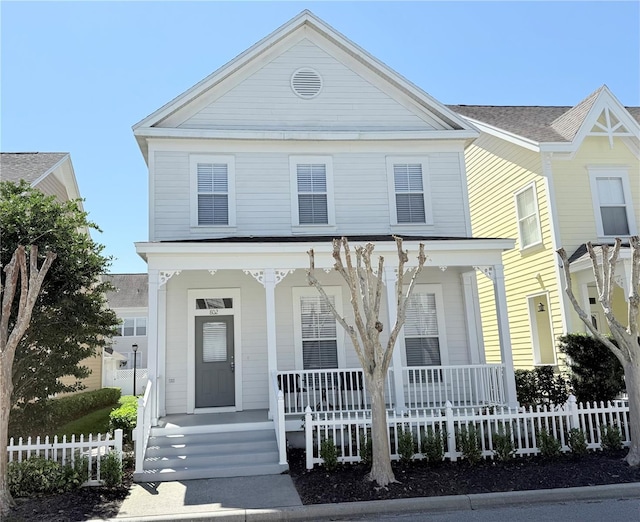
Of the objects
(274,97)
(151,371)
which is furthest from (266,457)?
(274,97)

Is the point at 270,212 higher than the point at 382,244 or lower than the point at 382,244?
higher

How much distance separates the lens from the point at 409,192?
12.8 m

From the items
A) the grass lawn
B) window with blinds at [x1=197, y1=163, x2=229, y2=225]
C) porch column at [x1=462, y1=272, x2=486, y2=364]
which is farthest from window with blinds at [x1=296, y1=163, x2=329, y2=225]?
the grass lawn

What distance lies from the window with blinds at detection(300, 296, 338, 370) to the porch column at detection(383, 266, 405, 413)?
5.69ft

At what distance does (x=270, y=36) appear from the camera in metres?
12.6

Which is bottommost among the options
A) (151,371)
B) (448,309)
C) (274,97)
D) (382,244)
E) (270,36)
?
(151,371)

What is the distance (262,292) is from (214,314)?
3.78 feet

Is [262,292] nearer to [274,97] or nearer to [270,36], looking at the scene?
[274,97]

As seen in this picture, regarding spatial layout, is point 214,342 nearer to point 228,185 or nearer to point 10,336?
point 228,185

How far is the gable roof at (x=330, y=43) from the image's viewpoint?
12312 mm

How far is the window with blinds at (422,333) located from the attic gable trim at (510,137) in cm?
507

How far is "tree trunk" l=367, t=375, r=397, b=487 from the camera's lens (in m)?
7.35

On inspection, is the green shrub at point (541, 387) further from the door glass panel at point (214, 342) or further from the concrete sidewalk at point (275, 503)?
the door glass panel at point (214, 342)

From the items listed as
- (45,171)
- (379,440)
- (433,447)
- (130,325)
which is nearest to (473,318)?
(433,447)
